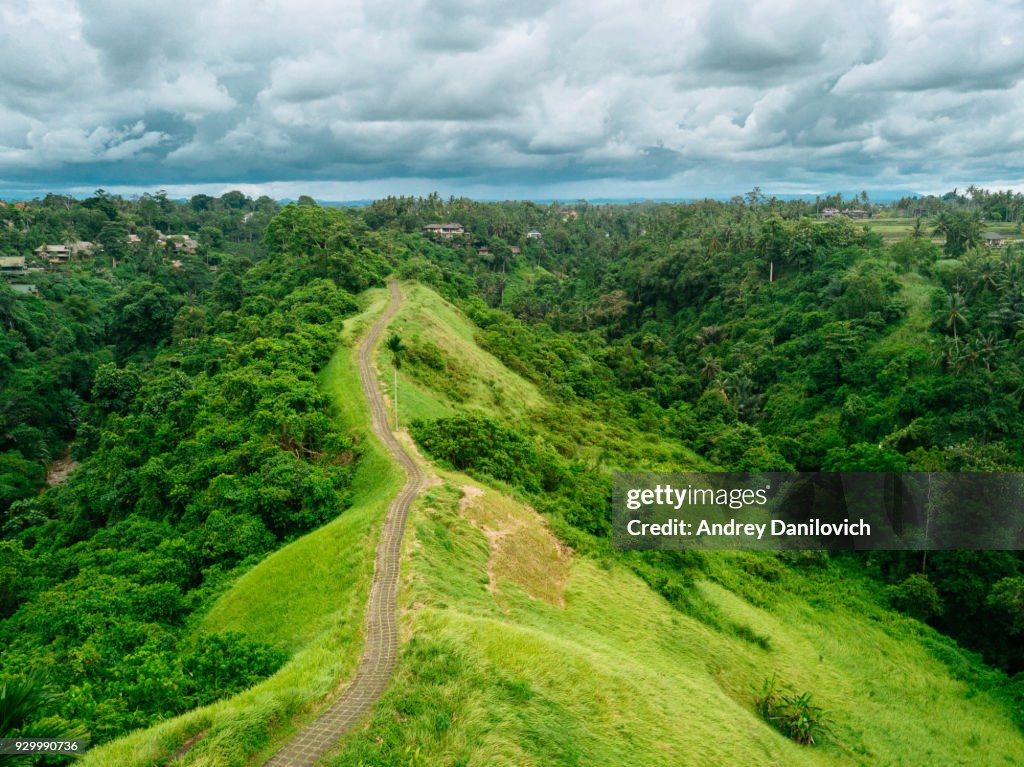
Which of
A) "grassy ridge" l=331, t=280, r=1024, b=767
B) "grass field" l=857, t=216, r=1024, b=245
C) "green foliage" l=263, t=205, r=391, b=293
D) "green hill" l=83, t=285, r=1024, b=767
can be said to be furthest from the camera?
"grass field" l=857, t=216, r=1024, b=245

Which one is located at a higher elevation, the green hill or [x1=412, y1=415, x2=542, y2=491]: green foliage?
[x1=412, y1=415, x2=542, y2=491]: green foliage

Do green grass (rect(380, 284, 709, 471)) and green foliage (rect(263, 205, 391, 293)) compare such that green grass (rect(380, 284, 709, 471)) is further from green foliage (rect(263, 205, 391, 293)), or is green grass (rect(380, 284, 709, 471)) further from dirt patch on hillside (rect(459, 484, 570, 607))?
green foliage (rect(263, 205, 391, 293))

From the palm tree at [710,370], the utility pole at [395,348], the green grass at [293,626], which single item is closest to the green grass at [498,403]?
the utility pole at [395,348]

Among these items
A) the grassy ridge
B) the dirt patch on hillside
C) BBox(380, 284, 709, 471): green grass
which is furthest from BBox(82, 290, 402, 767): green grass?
BBox(380, 284, 709, 471): green grass

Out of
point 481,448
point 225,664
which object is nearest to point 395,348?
point 481,448

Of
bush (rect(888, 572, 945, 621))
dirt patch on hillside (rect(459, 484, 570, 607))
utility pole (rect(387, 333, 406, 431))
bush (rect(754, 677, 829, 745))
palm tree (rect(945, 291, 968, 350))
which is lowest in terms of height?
bush (rect(888, 572, 945, 621))

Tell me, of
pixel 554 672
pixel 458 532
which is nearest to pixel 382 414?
pixel 458 532

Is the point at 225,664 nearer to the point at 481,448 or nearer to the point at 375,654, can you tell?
the point at 375,654
